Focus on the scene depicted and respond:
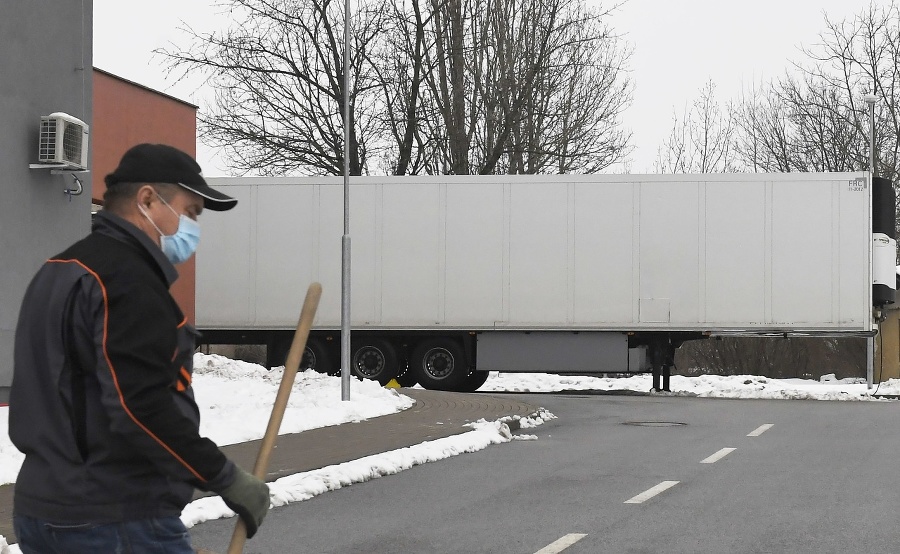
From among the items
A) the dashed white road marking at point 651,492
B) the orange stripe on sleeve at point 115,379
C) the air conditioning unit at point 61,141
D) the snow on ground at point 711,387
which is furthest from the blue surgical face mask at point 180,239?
the snow on ground at point 711,387

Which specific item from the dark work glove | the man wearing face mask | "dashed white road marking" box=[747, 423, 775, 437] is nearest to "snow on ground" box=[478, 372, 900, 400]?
"dashed white road marking" box=[747, 423, 775, 437]

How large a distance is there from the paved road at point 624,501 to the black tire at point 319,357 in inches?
364

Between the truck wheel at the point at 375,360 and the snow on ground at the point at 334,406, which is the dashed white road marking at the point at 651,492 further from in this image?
the truck wheel at the point at 375,360

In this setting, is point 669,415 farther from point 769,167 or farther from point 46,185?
point 769,167

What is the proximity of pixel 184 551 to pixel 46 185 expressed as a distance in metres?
10.8

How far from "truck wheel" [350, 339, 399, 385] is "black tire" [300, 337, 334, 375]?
45 cm

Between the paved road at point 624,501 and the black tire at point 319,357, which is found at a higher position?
the black tire at point 319,357

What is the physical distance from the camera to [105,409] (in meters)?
2.82

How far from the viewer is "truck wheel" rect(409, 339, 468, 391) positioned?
76.4 feet

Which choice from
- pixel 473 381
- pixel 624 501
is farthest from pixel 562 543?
pixel 473 381

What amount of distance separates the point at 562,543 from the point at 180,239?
15.6ft

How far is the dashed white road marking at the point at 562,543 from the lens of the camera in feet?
23.3

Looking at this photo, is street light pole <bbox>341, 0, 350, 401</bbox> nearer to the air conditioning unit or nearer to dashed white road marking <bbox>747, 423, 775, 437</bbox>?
the air conditioning unit

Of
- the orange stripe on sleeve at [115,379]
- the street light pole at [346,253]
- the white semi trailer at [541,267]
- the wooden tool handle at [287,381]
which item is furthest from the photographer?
the white semi trailer at [541,267]
